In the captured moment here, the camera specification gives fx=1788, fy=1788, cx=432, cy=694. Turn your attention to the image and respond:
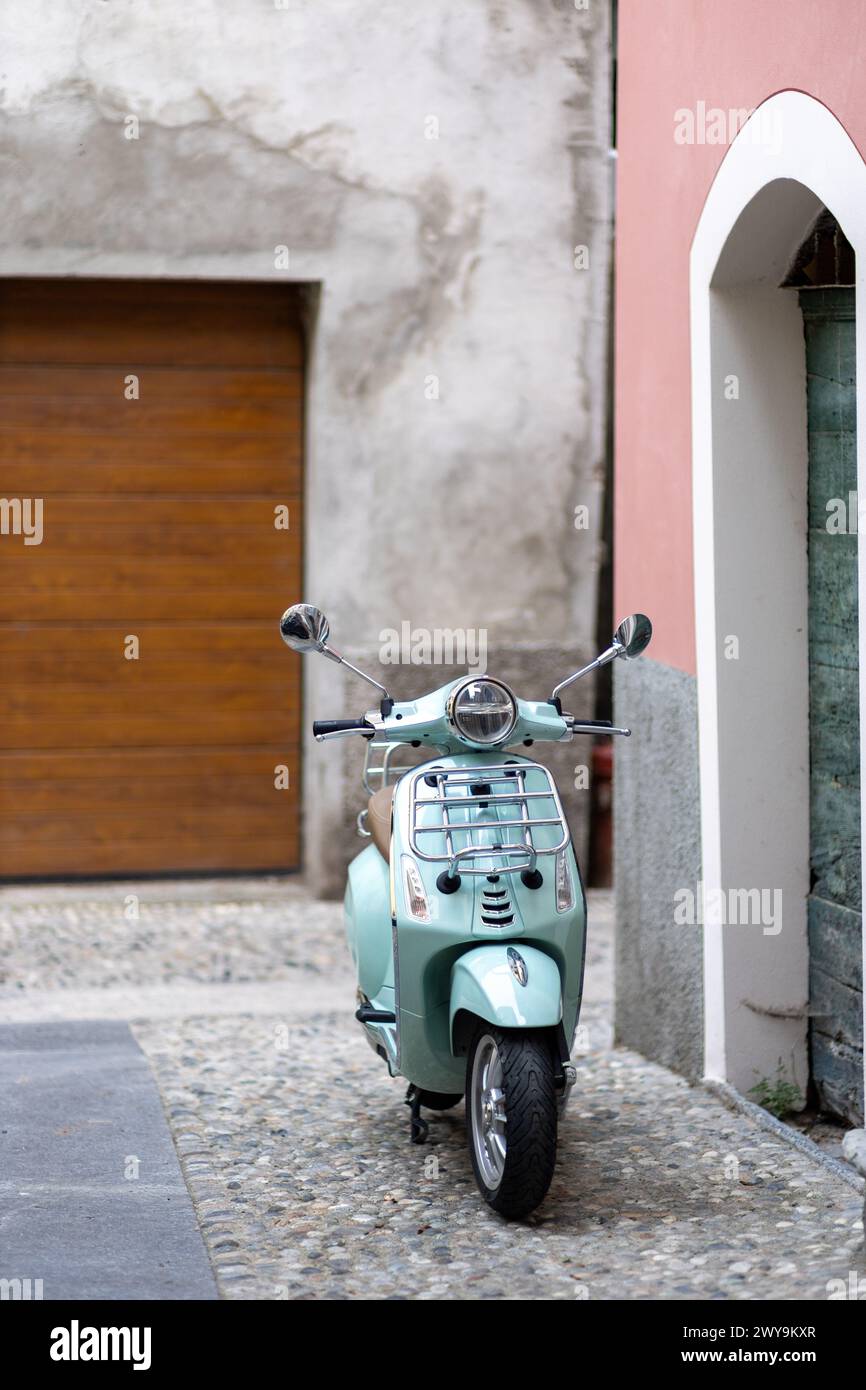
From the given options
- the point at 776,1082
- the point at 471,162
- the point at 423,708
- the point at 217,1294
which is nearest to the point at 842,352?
the point at 423,708

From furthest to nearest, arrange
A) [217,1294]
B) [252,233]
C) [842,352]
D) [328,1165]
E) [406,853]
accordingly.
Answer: [252,233] < [842,352] < [328,1165] < [406,853] < [217,1294]

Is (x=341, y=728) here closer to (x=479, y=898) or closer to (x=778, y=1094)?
(x=479, y=898)

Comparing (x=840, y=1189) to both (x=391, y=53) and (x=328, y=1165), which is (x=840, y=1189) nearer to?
(x=328, y=1165)

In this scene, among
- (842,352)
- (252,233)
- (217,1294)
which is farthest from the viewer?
(252,233)

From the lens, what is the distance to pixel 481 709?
4.21m

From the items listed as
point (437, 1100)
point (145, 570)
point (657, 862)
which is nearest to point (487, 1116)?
point (437, 1100)

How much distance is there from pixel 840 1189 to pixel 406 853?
1326 mm

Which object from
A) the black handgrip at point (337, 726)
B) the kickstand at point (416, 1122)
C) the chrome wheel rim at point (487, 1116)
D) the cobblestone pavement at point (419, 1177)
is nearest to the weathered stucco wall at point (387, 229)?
the cobblestone pavement at point (419, 1177)

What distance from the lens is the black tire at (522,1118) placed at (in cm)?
392

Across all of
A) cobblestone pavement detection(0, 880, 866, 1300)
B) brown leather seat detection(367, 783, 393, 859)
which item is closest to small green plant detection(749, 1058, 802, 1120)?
cobblestone pavement detection(0, 880, 866, 1300)

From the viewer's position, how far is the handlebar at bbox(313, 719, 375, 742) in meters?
4.39

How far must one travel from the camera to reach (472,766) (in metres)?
4.33

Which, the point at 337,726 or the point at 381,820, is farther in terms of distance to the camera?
the point at 381,820

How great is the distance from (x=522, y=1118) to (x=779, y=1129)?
46.7 inches
